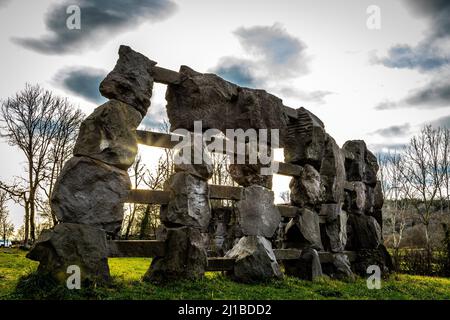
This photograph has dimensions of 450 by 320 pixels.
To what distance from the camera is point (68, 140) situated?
2331 centimetres

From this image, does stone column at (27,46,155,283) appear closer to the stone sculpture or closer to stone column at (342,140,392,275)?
the stone sculpture

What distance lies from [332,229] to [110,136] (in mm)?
6252

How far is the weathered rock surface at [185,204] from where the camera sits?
643cm

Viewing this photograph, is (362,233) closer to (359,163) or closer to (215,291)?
(359,163)

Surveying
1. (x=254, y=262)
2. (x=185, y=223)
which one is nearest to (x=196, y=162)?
(x=185, y=223)

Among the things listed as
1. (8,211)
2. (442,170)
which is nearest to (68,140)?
(8,211)

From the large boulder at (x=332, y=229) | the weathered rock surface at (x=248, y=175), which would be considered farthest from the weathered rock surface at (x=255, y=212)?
the large boulder at (x=332, y=229)

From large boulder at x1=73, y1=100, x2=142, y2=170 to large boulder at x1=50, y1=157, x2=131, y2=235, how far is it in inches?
5.3

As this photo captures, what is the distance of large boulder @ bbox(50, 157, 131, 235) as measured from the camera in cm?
547

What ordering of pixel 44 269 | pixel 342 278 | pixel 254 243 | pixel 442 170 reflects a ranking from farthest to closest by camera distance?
1. pixel 442 170
2. pixel 342 278
3. pixel 254 243
4. pixel 44 269

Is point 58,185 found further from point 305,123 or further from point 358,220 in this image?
point 358,220

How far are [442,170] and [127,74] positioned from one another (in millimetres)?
25071

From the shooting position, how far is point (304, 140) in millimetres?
9383

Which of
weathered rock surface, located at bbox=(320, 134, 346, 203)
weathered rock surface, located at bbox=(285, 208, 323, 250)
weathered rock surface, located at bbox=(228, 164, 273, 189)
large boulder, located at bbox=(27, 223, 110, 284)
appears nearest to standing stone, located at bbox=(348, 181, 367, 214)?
weathered rock surface, located at bbox=(320, 134, 346, 203)
